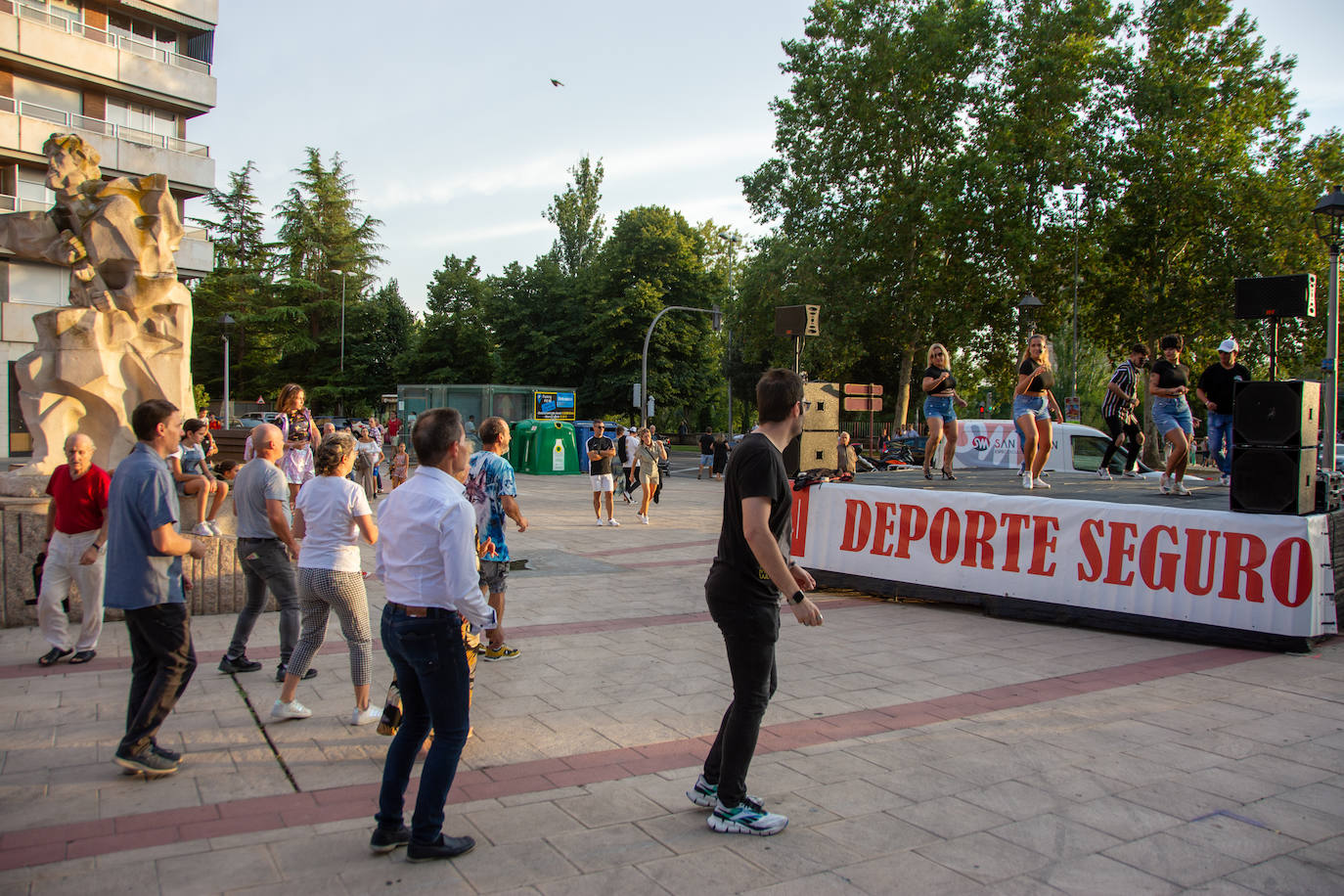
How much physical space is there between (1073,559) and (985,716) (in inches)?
127

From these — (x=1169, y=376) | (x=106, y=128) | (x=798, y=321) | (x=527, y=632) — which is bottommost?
(x=527, y=632)

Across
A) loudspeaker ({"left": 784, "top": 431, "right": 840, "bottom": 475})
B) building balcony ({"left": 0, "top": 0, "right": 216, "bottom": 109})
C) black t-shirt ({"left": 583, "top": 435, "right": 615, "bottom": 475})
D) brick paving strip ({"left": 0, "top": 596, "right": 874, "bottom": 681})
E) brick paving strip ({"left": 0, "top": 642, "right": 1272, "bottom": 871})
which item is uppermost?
building balcony ({"left": 0, "top": 0, "right": 216, "bottom": 109})

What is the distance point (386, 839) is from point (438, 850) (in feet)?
0.74

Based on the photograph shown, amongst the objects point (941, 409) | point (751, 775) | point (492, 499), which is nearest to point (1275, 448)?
point (941, 409)

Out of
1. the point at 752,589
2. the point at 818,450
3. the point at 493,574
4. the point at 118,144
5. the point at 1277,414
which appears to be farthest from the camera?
the point at 118,144

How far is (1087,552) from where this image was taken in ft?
26.5

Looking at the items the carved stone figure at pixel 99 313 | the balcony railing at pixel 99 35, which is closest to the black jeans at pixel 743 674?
the carved stone figure at pixel 99 313

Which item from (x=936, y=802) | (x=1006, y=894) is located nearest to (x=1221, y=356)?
(x=936, y=802)

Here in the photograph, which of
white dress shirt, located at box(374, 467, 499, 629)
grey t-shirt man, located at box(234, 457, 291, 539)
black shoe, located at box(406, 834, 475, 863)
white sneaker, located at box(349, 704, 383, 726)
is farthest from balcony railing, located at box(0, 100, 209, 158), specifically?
black shoe, located at box(406, 834, 475, 863)

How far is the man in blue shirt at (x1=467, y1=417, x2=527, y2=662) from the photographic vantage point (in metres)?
6.32

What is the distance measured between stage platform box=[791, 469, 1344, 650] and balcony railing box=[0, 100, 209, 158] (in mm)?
31328

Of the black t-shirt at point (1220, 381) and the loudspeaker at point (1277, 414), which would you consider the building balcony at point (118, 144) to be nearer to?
the black t-shirt at point (1220, 381)

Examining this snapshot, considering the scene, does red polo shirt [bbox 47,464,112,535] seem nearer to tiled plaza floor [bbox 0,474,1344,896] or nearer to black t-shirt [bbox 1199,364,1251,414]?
tiled plaza floor [bbox 0,474,1344,896]

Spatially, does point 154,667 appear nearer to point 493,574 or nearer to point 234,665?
point 234,665
